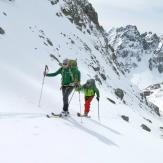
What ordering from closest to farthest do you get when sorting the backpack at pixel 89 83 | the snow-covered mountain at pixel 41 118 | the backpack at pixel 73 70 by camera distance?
the snow-covered mountain at pixel 41 118
the backpack at pixel 73 70
the backpack at pixel 89 83

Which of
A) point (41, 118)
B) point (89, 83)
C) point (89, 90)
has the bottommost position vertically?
point (41, 118)

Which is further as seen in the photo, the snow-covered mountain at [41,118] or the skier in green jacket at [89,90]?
the skier in green jacket at [89,90]

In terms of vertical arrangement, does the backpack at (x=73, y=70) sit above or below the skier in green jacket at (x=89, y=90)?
above

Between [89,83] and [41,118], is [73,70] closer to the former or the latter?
[89,83]

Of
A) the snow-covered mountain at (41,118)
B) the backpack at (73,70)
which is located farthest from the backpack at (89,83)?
the backpack at (73,70)

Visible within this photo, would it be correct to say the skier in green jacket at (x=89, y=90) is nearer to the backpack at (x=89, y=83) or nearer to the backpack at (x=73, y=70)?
the backpack at (x=89, y=83)

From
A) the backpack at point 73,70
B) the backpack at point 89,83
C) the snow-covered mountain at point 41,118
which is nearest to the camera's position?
the snow-covered mountain at point 41,118

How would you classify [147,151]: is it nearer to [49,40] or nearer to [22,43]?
[22,43]

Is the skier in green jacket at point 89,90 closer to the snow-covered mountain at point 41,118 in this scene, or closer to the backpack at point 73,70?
the snow-covered mountain at point 41,118

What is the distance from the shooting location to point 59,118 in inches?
666

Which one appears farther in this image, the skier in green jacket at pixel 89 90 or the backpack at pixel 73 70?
the skier in green jacket at pixel 89 90

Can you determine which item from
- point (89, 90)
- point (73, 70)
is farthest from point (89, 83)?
point (73, 70)

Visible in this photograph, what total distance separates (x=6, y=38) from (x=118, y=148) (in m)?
16.1

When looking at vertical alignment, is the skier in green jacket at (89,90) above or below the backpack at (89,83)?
below
